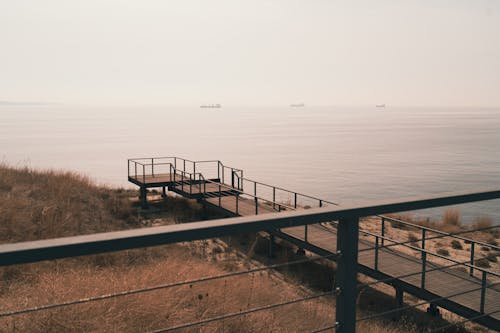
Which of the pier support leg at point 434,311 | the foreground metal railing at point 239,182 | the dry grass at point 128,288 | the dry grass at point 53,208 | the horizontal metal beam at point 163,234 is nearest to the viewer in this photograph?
the horizontal metal beam at point 163,234

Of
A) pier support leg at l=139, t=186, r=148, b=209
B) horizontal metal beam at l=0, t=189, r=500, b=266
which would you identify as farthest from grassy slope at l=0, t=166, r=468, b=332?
pier support leg at l=139, t=186, r=148, b=209

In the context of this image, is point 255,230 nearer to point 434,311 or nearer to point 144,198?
point 434,311

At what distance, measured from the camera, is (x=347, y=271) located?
2375 mm

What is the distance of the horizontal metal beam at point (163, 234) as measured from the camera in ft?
5.04

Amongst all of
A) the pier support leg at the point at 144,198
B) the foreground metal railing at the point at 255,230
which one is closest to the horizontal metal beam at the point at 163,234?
the foreground metal railing at the point at 255,230

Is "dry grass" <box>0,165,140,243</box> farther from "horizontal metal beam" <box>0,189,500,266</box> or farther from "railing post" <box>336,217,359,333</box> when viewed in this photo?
"horizontal metal beam" <box>0,189,500,266</box>

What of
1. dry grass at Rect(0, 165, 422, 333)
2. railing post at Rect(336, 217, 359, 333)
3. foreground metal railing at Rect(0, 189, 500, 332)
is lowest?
dry grass at Rect(0, 165, 422, 333)

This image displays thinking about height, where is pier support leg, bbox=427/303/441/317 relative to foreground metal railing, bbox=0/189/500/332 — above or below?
below

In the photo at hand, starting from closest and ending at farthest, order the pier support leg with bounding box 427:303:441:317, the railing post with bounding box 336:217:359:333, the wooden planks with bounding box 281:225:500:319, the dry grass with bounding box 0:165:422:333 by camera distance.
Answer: the railing post with bounding box 336:217:359:333
the dry grass with bounding box 0:165:422:333
the wooden planks with bounding box 281:225:500:319
the pier support leg with bounding box 427:303:441:317

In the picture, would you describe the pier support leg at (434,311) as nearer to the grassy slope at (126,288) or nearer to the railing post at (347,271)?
the grassy slope at (126,288)

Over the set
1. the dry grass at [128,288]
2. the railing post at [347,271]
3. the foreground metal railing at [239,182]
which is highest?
the railing post at [347,271]

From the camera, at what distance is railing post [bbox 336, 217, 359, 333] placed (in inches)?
91.3

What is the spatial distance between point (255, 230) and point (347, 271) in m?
0.70

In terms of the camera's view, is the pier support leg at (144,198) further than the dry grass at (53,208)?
Yes
